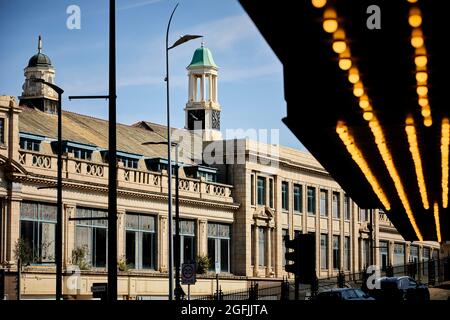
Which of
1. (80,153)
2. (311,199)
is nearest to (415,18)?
(80,153)

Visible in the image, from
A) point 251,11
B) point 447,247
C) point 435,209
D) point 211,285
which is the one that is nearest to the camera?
point 251,11

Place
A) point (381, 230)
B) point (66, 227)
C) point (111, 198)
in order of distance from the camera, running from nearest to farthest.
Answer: point (111, 198) → point (66, 227) → point (381, 230)

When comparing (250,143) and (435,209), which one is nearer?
(435,209)

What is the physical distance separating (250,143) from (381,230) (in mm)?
30223

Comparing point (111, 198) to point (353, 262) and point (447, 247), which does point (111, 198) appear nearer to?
point (353, 262)

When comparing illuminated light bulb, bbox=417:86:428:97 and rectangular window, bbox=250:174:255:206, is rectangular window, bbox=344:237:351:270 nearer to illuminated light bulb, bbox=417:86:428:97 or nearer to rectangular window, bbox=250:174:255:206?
rectangular window, bbox=250:174:255:206

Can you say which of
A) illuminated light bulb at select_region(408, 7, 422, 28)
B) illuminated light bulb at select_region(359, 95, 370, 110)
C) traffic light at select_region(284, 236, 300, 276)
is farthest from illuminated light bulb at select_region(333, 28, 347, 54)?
traffic light at select_region(284, 236, 300, 276)

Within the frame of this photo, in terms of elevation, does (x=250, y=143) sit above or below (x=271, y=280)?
above

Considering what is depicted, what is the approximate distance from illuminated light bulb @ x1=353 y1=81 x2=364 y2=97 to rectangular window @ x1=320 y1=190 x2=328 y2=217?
277ft

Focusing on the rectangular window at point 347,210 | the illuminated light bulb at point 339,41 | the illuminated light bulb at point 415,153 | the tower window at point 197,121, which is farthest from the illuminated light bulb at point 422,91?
the rectangular window at point 347,210

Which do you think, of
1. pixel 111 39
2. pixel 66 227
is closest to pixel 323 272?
pixel 66 227

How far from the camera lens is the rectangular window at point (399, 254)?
120188mm

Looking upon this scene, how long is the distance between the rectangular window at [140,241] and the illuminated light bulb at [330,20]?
206ft

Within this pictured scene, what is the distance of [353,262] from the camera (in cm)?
10888
